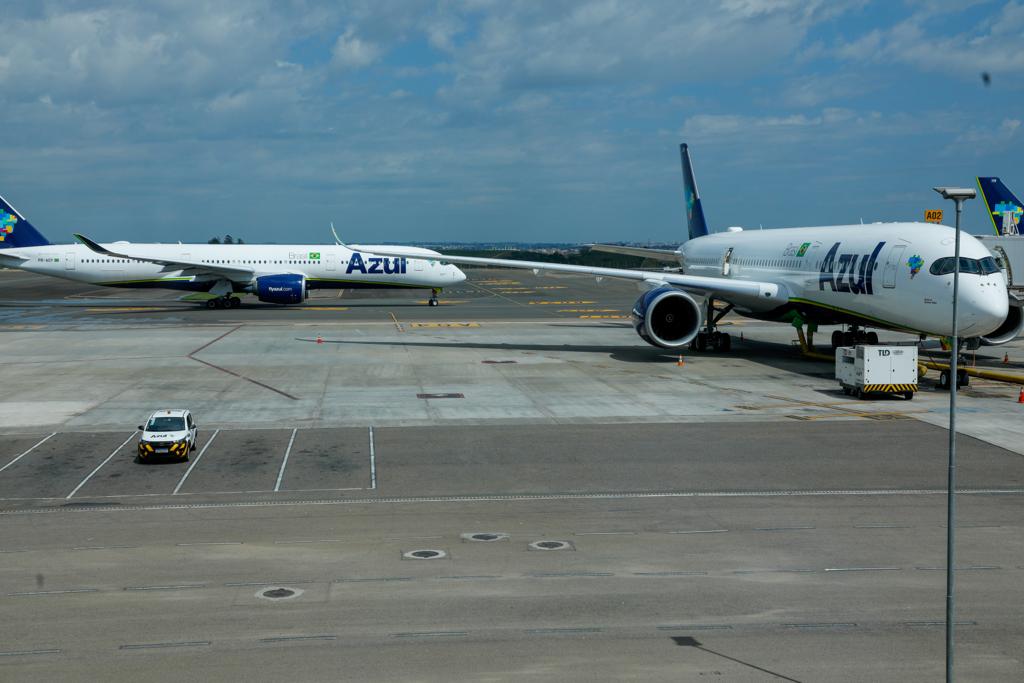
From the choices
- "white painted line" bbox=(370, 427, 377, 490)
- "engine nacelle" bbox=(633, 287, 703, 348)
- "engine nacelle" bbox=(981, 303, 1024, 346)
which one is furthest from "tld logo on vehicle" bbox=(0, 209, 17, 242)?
"engine nacelle" bbox=(981, 303, 1024, 346)

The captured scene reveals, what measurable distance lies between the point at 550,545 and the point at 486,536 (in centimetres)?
129

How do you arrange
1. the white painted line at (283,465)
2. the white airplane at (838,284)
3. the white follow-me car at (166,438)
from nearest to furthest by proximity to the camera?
the white painted line at (283,465), the white follow-me car at (166,438), the white airplane at (838,284)

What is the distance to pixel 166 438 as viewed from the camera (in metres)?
25.1

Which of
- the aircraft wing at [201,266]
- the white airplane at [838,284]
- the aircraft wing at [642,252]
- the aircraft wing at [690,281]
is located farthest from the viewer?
the aircraft wing at [201,266]

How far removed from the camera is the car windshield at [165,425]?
25672mm

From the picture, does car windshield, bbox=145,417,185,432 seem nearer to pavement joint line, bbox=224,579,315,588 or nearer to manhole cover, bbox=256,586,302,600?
pavement joint line, bbox=224,579,315,588

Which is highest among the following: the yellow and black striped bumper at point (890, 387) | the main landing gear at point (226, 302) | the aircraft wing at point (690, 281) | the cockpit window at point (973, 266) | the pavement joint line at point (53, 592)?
the cockpit window at point (973, 266)

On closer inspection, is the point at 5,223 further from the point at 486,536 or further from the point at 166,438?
the point at 486,536

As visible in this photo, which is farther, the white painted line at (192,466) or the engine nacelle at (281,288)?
the engine nacelle at (281,288)

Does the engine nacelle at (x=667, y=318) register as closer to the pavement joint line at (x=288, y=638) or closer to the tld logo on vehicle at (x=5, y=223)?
the pavement joint line at (x=288, y=638)

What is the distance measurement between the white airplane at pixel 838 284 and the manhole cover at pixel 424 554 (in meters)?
22.3

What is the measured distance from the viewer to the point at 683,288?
46031 mm

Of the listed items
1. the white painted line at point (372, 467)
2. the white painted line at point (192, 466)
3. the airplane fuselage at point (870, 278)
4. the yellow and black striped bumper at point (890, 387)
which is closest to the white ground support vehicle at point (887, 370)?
the yellow and black striped bumper at point (890, 387)

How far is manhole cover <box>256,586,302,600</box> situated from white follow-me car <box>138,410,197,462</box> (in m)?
10.3
